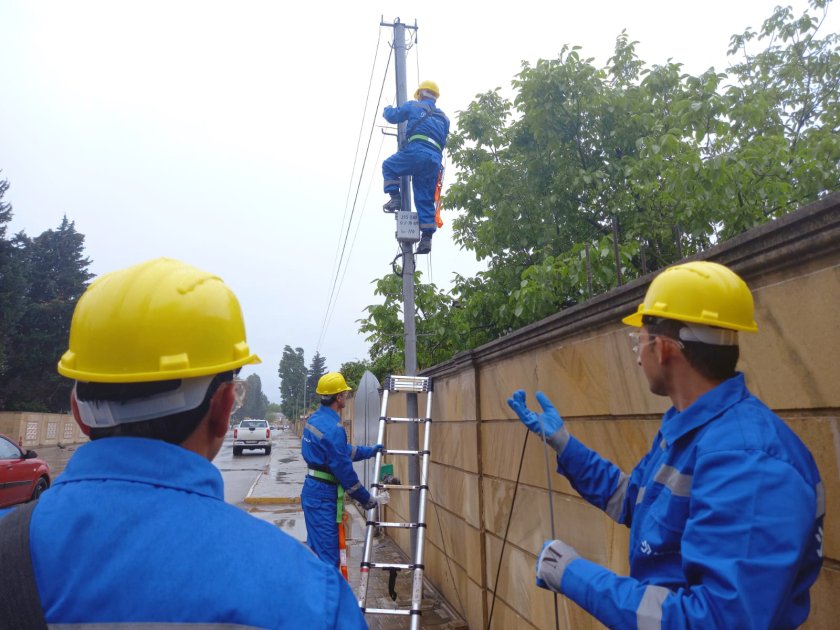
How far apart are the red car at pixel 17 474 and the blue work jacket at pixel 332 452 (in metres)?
6.59

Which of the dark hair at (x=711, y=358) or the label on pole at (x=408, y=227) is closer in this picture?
the dark hair at (x=711, y=358)

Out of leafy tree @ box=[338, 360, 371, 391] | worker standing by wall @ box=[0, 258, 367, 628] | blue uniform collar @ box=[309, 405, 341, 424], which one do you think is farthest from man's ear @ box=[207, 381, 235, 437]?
leafy tree @ box=[338, 360, 371, 391]

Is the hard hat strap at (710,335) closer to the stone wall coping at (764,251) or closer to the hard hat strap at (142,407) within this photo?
the stone wall coping at (764,251)

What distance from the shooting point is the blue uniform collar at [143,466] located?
3.38ft

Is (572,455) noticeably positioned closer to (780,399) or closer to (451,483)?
(780,399)

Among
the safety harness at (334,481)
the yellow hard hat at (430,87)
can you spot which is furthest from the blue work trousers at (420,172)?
the safety harness at (334,481)

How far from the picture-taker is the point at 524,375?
3.89m

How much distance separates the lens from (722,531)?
1271 millimetres

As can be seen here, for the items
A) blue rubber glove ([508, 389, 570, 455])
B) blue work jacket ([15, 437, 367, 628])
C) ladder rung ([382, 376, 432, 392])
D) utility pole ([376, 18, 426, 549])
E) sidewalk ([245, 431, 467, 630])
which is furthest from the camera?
utility pole ([376, 18, 426, 549])

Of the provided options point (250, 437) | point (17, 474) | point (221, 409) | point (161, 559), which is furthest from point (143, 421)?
point (250, 437)

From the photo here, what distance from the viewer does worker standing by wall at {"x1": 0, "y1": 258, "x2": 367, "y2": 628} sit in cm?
89

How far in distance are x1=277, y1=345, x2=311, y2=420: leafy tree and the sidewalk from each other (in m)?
78.7

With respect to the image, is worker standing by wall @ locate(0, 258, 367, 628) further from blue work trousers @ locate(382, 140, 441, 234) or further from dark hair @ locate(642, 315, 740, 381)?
blue work trousers @ locate(382, 140, 441, 234)

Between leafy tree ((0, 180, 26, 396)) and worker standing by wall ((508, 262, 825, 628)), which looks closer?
worker standing by wall ((508, 262, 825, 628))
